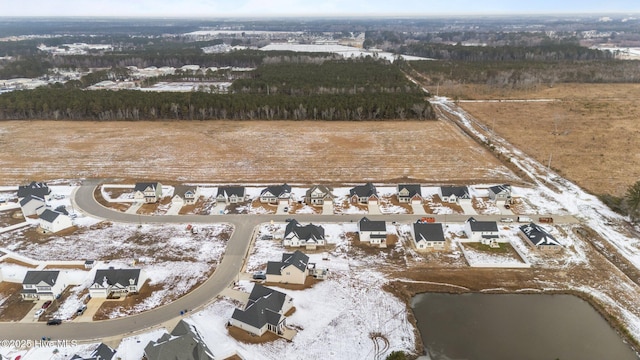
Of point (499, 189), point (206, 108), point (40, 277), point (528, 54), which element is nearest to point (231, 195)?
point (40, 277)

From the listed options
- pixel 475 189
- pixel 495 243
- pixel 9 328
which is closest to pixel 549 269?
pixel 495 243

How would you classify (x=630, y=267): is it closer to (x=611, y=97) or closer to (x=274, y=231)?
(x=274, y=231)

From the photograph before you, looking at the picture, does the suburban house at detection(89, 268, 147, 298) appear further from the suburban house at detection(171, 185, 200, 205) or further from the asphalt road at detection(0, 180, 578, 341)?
the suburban house at detection(171, 185, 200, 205)

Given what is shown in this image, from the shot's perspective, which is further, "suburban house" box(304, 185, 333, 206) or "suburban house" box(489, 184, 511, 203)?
"suburban house" box(304, 185, 333, 206)

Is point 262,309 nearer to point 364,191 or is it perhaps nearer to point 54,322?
point 54,322

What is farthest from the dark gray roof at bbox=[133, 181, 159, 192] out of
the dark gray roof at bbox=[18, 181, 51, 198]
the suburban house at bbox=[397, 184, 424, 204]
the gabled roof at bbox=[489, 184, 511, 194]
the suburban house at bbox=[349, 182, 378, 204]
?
the gabled roof at bbox=[489, 184, 511, 194]

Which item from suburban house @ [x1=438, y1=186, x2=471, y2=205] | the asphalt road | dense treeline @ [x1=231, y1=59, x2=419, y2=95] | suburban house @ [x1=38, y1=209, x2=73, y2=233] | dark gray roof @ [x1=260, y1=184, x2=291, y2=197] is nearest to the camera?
the asphalt road

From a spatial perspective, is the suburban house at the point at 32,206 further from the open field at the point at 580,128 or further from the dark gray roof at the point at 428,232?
the open field at the point at 580,128
